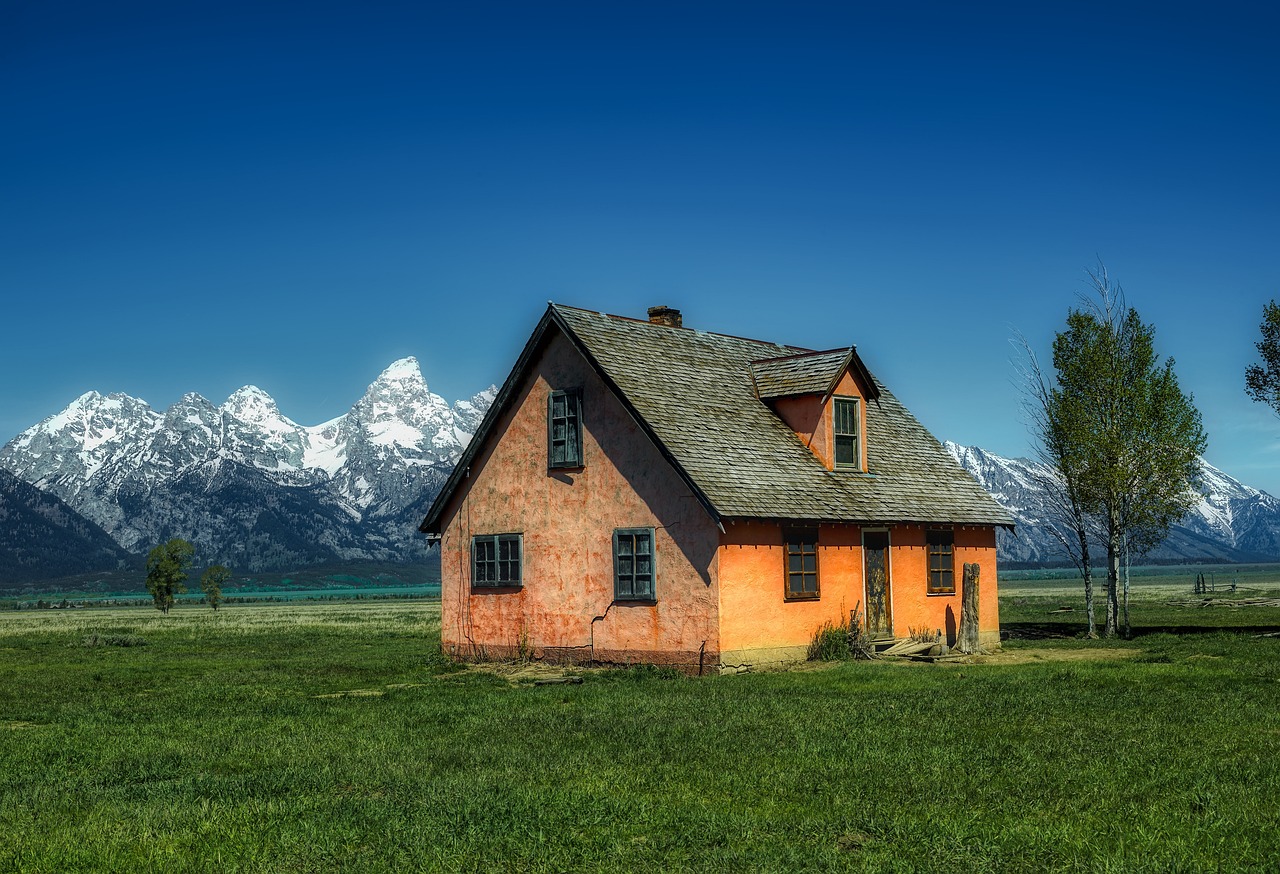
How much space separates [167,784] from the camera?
1388 centimetres

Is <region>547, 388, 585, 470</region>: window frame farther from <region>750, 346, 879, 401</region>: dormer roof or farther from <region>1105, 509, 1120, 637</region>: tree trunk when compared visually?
<region>1105, 509, 1120, 637</region>: tree trunk

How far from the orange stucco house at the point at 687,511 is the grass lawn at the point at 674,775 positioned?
10.7 feet

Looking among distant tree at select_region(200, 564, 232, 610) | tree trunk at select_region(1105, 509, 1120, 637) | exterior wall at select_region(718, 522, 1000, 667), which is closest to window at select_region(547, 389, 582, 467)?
exterior wall at select_region(718, 522, 1000, 667)

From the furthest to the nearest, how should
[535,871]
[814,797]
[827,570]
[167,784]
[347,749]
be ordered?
[827,570] → [347,749] → [167,784] → [814,797] → [535,871]

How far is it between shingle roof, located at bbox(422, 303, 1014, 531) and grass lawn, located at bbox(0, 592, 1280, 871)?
16.5ft

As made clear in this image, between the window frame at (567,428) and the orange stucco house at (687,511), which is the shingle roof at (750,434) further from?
the window frame at (567,428)

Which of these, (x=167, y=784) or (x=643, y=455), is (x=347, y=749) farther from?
(x=643, y=455)

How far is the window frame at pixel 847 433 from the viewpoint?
32125mm

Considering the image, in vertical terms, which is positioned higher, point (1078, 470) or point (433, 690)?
point (1078, 470)

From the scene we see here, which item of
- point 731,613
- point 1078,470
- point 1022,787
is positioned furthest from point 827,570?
point 1022,787

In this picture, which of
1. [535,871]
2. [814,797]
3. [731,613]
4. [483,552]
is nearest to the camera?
[535,871]

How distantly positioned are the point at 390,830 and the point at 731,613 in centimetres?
1645

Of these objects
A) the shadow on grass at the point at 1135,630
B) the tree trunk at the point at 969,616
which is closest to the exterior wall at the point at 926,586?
the tree trunk at the point at 969,616

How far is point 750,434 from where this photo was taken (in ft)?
102
